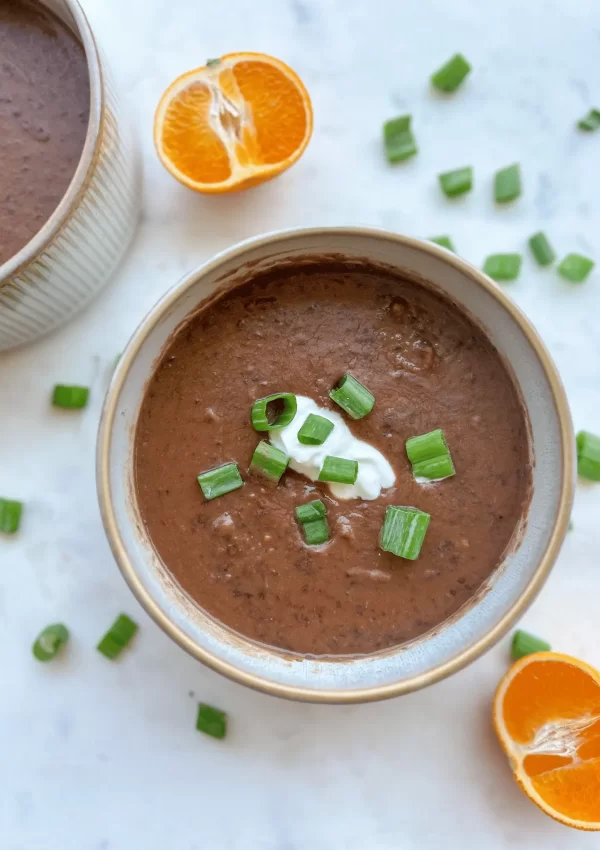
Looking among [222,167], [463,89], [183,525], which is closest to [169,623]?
[183,525]

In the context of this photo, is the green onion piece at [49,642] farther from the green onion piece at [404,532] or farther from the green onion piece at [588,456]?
the green onion piece at [588,456]

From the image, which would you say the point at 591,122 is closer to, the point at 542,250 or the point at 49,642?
the point at 542,250

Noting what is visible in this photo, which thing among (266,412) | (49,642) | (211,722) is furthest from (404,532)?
(49,642)

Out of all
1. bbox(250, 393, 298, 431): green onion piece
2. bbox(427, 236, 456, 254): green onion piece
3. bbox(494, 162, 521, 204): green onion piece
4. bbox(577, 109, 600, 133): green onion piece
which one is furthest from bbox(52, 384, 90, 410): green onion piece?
bbox(577, 109, 600, 133): green onion piece

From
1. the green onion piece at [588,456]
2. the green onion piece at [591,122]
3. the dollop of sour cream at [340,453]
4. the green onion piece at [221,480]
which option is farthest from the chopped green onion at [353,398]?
the green onion piece at [591,122]

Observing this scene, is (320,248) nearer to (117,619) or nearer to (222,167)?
(222,167)
